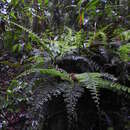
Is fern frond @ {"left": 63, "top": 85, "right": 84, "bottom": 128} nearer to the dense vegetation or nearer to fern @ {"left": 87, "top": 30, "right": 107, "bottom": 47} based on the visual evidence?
the dense vegetation

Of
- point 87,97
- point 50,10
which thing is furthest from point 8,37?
point 87,97

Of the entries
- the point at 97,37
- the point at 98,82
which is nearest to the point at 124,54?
the point at 98,82

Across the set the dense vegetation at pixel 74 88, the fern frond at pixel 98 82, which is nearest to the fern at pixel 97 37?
the dense vegetation at pixel 74 88

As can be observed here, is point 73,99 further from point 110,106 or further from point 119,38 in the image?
point 119,38

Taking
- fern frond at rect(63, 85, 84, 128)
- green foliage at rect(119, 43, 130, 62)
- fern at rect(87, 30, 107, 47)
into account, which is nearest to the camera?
fern frond at rect(63, 85, 84, 128)

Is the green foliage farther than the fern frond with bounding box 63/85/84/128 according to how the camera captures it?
Yes

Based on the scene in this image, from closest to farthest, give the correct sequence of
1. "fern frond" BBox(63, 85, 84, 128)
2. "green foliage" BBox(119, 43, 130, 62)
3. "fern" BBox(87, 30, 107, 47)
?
"fern frond" BBox(63, 85, 84, 128) → "green foliage" BBox(119, 43, 130, 62) → "fern" BBox(87, 30, 107, 47)

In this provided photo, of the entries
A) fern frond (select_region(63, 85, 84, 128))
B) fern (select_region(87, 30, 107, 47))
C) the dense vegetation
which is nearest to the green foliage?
the dense vegetation

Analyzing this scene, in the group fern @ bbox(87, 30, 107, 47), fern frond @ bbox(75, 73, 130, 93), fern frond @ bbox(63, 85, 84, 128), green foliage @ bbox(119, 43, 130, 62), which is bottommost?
fern frond @ bbox(63, 85, 84, 128)

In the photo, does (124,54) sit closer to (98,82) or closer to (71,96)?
(98,82)

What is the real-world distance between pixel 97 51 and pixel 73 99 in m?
0.43

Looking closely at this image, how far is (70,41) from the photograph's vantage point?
1.58 meters

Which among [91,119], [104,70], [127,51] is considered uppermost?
[127,51]

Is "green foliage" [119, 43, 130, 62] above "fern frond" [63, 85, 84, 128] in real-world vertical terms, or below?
above
